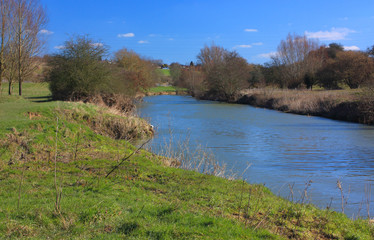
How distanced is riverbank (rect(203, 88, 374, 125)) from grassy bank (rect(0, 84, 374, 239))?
73.6ft

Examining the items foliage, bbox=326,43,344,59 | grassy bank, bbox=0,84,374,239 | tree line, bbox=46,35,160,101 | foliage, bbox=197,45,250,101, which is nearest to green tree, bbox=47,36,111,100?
tree line, bbox=46,35,160,101

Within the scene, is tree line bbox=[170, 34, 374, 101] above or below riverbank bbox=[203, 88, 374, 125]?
above

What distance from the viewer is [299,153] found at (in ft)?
54.4

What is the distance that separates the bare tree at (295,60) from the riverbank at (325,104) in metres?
12.3

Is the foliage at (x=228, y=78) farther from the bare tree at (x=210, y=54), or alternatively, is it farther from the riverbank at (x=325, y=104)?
the bare tree at (x=210, y=54)

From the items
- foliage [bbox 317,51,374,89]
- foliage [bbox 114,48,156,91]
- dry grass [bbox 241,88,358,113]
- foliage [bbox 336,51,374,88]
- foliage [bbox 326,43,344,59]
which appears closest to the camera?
dry grass [bbox 241,88,358,113]

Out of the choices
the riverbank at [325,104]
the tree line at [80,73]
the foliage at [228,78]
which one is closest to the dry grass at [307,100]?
the riverbank at [325,104]

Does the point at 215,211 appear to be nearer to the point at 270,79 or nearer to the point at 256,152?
the point at 256,152


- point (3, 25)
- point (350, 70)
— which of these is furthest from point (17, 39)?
point (350, 70)

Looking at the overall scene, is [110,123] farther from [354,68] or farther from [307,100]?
[354,68]

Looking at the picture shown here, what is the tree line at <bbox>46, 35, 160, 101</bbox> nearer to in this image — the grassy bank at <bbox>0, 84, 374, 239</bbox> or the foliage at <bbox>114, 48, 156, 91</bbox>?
the grassy bank at <bbox>0, 84, 374, 239</bbox>

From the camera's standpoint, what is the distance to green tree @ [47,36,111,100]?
2877 cm

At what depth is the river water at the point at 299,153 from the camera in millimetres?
10188

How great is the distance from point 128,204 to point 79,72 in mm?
24141
